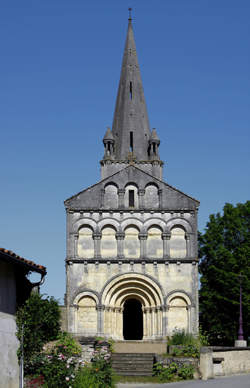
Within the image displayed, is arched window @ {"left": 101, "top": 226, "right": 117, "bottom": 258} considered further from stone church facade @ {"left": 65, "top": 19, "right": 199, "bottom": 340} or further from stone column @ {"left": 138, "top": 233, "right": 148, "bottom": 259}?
stone column @ {"left": 138, "top": 233, "right": 148, "bottom": 259}

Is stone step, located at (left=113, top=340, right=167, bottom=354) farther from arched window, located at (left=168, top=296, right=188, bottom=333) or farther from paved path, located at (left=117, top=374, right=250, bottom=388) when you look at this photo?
paved path, located at (left=117, top=374, right=250, bottom=388)

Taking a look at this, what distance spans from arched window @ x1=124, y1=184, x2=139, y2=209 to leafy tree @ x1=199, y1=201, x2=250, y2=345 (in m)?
9.40

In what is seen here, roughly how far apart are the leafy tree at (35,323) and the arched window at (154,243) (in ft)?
54.2

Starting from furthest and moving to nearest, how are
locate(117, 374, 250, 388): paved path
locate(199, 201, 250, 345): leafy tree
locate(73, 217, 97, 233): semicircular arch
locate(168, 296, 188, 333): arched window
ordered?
1. locate(199, 201, 250, 345): leafy tree
2. locate(73, 217, 97, 233): semicircular arch
3. locate(168, 296, 188, 333): arched window
4. locate(117, 374, 250, 388): paved path

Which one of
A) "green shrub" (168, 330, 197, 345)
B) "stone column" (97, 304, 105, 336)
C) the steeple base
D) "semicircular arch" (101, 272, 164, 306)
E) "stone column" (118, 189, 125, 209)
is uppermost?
the steeple base

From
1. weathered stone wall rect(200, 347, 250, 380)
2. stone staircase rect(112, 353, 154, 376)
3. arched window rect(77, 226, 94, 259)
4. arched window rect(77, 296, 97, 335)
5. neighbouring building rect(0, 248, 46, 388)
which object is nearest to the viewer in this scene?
neighbouring building rect(0, 248, 46, 388)

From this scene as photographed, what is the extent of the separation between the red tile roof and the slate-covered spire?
25.0 metres

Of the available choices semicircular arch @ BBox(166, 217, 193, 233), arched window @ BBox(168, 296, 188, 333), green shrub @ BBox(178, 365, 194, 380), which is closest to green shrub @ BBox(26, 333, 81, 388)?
green shrub @ BBox(178, 365, 194, 380)

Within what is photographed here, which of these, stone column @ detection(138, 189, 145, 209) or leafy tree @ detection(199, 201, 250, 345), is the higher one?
stone column @ detection(138, 189, 145, 209)

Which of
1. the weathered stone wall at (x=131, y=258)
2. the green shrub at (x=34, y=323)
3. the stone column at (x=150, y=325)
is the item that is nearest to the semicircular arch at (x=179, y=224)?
the weathered stone wall at (x=131, y=258)

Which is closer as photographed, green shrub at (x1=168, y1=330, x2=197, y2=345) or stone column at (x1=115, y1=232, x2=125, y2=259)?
green shrub at (x1=168, y1=330, x2=197, y2=345)

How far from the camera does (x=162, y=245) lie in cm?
3697

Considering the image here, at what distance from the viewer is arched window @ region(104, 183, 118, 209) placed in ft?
123

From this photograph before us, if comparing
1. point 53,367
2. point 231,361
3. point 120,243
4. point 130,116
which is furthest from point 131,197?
point 53,367
